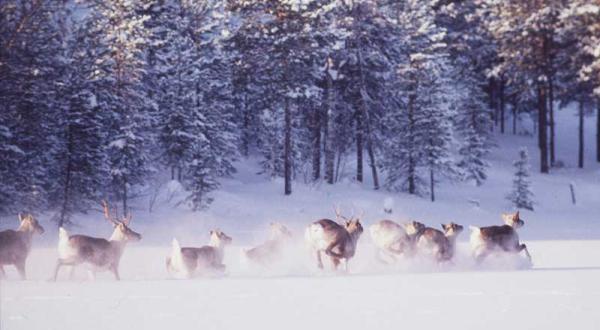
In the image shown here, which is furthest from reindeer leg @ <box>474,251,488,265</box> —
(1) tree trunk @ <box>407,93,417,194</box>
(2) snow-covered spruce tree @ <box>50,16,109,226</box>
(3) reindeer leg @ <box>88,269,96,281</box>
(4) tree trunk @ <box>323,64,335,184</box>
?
(1) tree trunk @ <box>407,93,417,194</box>

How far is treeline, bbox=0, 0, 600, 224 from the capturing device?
74.0 ft

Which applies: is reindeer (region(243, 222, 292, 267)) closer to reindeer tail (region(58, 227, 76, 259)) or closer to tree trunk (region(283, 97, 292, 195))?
reindeer tail (region(58, 227, 76, 259))

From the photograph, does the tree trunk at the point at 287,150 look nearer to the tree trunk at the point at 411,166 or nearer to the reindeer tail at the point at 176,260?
the tree trunk at the point at 411,166

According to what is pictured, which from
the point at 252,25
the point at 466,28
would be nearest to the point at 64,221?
the point at 252,25

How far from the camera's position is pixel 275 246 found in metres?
13.2

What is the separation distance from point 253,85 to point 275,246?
20440 mm

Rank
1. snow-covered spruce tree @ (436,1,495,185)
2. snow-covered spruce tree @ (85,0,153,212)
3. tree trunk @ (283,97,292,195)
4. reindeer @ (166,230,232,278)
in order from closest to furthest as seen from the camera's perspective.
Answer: reindeer @ (166,230,232,278), snow-covered spruce tree @ (85,0,153,212), tree trunk @ (283,97,292,195), snow-covered spruce tree @ (436,1,495,185)

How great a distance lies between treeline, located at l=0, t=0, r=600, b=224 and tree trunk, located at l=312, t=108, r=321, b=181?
0.26ft

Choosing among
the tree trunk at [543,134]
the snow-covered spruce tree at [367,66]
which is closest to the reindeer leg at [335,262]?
the snow-covered spruce tree at [367,66]

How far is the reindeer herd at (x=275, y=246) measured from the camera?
1141 centimetres

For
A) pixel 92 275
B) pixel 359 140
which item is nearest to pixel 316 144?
pixel 359 140

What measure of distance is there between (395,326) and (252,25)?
78.4 ft

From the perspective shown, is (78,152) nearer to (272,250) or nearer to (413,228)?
(272,250)

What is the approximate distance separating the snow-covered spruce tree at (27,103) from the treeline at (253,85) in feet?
0.20
